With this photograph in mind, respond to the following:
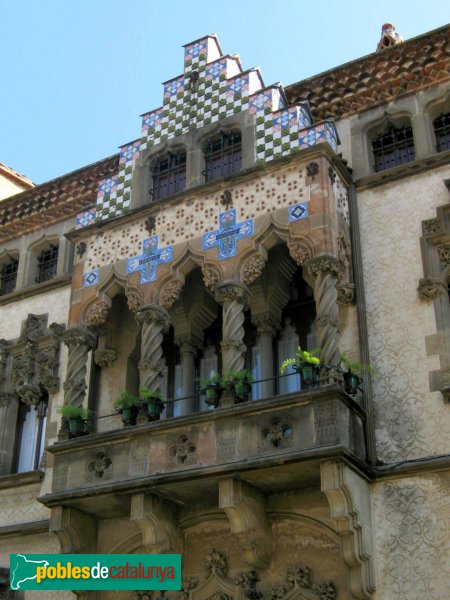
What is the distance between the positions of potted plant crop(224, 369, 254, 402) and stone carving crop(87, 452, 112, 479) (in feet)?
7.14

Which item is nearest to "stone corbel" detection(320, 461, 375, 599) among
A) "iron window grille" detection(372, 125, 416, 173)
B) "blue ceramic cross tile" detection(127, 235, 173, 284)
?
"blue ceramic cross tile" detection(127, 235, 173, 284)

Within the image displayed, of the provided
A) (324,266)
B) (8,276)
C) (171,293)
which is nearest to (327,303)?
(324,266)

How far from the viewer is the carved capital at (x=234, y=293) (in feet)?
43.4

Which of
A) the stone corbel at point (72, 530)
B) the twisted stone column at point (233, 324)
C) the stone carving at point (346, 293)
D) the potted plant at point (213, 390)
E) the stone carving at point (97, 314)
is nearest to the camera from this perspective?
the potted plant at point (213, 390)

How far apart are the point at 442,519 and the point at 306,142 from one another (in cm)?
611

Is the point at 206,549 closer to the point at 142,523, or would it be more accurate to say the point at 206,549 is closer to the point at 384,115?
the point at 142,523

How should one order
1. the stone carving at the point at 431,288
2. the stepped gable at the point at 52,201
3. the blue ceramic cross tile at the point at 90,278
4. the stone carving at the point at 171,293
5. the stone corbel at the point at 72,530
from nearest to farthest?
the stone carving at the point at 431,288 → the stone corbel at the point at 72,530 → the stone carving at the point at 171,293 → the blue ceramic cross tile at the point at 90,278 → the stepped gable at the point at 52,201

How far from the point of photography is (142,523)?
1254 cm

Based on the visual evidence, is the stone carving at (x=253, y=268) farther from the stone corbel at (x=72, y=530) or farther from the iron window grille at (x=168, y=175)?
the stone corbel at (x=72, y=530)

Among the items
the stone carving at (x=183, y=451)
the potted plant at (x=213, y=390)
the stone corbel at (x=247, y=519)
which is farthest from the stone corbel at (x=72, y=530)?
the potted plant at (x=213, y=390)

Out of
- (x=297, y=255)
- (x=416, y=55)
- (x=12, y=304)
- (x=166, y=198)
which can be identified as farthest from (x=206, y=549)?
(x=416, y=55)

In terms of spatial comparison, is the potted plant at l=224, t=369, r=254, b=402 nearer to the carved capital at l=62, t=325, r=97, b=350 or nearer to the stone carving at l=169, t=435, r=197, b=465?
the stone carving at l=169, t=435, r=197, b=465

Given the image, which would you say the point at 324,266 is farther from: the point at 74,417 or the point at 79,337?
the point at 74,417

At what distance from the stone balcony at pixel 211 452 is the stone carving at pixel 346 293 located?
198cm
